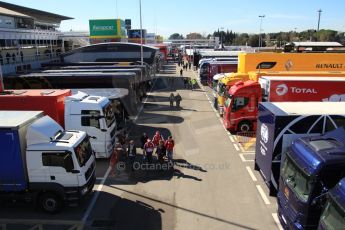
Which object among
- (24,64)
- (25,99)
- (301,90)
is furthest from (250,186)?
(24,64)

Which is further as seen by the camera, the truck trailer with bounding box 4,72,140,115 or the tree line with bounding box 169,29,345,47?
the tree line with bounding box 169,29,345,47

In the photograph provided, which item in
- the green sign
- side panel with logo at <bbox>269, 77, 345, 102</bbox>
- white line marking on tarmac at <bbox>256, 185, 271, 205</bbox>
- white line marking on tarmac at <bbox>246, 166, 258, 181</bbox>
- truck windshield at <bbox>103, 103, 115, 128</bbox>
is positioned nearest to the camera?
white line marking on tarmac at <bbox>256, 185, 271, 205</bbox>

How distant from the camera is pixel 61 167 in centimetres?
1098

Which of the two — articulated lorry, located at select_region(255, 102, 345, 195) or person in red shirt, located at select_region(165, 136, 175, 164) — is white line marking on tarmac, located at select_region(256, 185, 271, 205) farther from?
person in red shirt, located at select_region(165, 136, 175, 164)

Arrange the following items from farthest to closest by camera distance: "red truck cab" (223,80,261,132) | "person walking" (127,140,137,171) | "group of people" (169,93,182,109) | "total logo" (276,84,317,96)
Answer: "group of people" (169,93,182,109)
"red truck cab" (223,80,261,132)
"total logo" (276,84,317,96)
"person walking" (127,140,137,171)

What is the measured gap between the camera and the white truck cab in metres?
→ 15.4

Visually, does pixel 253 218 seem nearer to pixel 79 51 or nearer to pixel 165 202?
pixel 165 202

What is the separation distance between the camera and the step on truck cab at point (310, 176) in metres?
8.34

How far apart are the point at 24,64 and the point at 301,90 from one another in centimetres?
2893

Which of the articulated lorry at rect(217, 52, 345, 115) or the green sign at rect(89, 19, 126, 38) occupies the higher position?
the green sign at rect(89, 19, 126, 38)

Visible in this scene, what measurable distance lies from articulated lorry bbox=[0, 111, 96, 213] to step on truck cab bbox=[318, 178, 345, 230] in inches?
283

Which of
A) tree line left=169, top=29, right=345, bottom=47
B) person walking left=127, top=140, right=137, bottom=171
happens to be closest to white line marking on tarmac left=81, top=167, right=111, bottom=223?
person walking left=127, top=140, right=137, bottom=171

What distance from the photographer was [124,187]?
13.4m

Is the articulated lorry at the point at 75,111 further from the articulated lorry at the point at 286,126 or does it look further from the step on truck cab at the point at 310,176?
the step on truck cab at the point at 310,176
